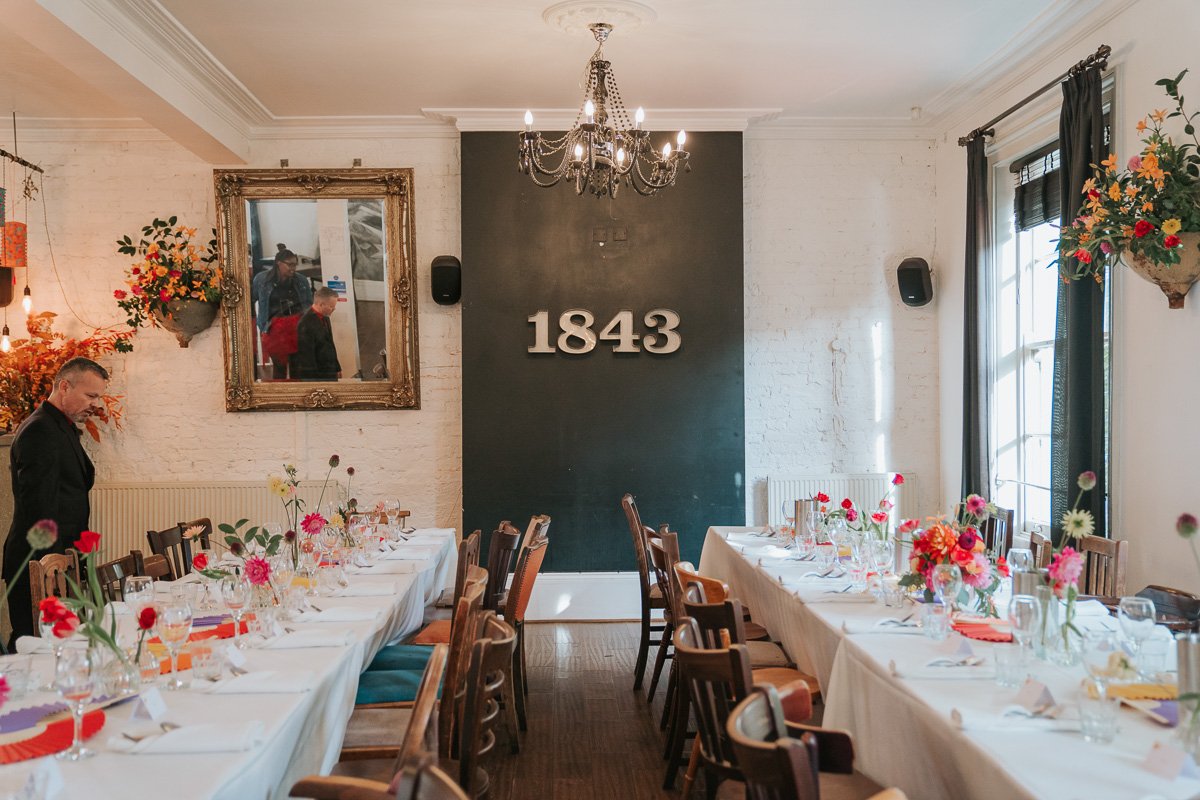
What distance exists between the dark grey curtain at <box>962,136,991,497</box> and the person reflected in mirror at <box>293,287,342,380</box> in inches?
179

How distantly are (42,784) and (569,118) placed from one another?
6.00 metres

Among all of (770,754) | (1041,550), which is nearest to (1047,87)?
(1041,550)

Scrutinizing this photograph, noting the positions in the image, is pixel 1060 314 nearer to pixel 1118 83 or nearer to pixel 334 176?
pixel 1118 83

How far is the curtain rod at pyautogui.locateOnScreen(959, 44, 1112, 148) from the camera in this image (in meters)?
4.84

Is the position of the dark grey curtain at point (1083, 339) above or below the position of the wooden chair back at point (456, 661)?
above

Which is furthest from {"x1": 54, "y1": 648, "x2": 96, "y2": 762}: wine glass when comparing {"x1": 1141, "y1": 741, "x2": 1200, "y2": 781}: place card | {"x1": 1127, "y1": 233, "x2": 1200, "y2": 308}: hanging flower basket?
{"x1": 1127, "y1": 233, "x2": 1200, "y2": 308}: hanging flower basket

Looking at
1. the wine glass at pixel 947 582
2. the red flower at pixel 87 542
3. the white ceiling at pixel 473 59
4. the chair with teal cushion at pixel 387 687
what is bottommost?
the chair with teal cushion at pixel 387 687

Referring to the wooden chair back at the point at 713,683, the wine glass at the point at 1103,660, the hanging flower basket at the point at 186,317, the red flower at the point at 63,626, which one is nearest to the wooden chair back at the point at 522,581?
the wooden chair back at the point at 713,683

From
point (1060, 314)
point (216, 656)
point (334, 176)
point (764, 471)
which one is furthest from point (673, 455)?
point (216, 656)

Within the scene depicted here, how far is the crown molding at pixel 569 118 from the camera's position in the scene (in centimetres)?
691

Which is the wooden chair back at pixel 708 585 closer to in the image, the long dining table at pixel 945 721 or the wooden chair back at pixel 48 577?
the long dining table at pixel 945 721

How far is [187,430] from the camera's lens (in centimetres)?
710

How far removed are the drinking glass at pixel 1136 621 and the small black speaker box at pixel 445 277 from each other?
208 inches

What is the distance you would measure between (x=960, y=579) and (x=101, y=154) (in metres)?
6.72
